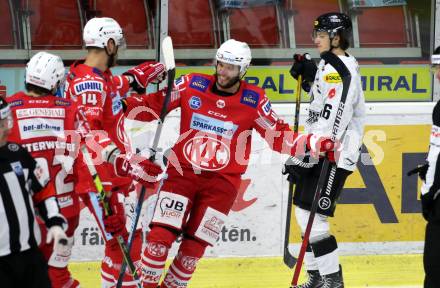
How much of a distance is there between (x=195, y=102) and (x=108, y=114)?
0.50 m

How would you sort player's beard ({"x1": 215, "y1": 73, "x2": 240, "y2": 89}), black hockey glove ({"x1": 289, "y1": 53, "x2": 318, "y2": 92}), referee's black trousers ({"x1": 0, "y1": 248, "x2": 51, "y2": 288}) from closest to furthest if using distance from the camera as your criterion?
referee's black trousers ({"x1": 0, "y1": 248, "x2": 51, "y2": 288}), player's beard ({"x1": 215, "y1": 73, "x2": 240, "y2": 89}), black hockey glove ({"x1": 289, "y1": 53, "x2": 318, "y2": 92})

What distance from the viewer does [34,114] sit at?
16.3 ft

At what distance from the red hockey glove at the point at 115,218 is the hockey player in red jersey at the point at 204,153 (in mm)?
207

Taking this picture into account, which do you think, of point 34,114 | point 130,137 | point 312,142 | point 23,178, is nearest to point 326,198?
point 312,142

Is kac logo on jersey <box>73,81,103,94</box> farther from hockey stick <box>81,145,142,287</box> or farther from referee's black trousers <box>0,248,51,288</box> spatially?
referee's black trousers <box>0,248,51,288</box>

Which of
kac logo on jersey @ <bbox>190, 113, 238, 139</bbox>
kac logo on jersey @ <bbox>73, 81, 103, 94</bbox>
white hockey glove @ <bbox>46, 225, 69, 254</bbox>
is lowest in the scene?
white hockey glove @ <bbox>46, 225, 69, 254</bbox>

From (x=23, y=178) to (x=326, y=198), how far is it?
2388 millimetres

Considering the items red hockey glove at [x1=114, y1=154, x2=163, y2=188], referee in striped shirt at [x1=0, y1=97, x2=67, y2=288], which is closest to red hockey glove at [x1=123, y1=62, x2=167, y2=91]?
red hockey glove at [x1=114, y1=154, x2=163, y2=188]

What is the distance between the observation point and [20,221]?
4.19m

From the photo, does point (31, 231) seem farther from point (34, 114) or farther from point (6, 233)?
point (34, 114)

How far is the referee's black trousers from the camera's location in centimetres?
415

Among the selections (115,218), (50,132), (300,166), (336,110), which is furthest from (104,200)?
(336,110)

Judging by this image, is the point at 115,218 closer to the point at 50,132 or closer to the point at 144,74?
the point at 50,132

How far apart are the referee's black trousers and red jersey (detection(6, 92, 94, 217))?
861mm
